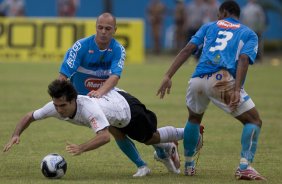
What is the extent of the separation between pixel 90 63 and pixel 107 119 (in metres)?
1.04

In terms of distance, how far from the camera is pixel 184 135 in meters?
10.7

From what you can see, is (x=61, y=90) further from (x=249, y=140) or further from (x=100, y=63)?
(x=249, y=140)

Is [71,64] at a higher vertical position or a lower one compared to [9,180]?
higher

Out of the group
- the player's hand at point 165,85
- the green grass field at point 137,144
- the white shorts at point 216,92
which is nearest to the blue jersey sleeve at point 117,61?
the player's hand at point 165,85

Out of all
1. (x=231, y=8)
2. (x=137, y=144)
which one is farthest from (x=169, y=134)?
(x=137, y=144)

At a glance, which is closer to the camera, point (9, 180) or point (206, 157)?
point (9, 180)

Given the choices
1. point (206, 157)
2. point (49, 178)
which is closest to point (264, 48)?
point (206, 157)

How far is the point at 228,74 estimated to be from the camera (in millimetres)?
10133

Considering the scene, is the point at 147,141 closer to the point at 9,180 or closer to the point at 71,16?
the point at 9,180

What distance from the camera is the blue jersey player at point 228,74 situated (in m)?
10.0

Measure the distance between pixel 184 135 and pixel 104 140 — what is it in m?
1.53

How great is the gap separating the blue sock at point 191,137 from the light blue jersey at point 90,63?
3.41 feet

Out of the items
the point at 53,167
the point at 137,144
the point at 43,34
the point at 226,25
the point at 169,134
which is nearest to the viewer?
the point at 53,167

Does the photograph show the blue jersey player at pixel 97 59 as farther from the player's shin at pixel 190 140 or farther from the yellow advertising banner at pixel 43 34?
the yellow advertising banner at pixel 43 34
